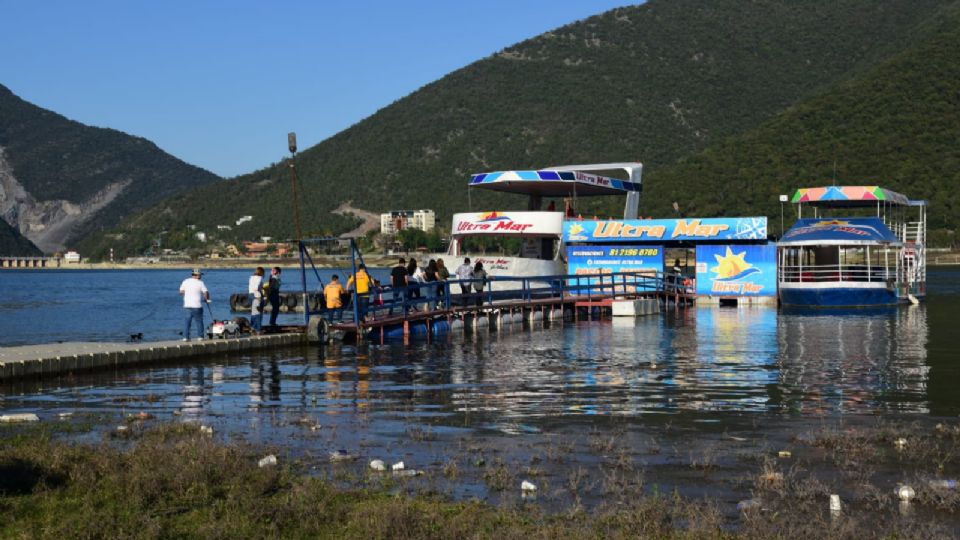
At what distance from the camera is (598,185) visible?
4409 centimetres

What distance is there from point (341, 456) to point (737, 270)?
3617cm

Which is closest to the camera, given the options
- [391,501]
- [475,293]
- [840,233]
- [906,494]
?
[391,501]

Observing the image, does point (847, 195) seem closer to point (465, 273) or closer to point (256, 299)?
point (465, 273)

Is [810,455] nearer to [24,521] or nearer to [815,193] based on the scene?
[24,521]

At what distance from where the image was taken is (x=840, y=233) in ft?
143

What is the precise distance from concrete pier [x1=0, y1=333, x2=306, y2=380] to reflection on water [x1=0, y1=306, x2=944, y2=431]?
0.52 meters

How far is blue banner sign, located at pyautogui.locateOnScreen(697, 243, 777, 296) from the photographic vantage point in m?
44.5

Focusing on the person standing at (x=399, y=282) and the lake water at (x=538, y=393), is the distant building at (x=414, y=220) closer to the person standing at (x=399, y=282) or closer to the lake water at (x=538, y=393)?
the person standing at (x=399, y=282)

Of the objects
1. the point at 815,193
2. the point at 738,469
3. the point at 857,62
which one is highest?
the point at 857,62

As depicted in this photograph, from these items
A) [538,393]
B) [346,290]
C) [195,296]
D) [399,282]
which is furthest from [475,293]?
[538,393]

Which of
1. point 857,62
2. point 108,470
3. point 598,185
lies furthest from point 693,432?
point 857,62

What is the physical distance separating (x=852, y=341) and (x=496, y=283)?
14817 millimetres

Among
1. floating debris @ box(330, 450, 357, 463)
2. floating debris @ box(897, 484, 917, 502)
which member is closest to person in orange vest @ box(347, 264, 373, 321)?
floating debris @ box(330, 450, 357, 463)

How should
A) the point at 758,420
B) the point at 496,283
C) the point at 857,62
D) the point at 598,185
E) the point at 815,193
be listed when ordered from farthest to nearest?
the point at 857,62 → the point at 815,193 → the point at 598,185 → the point at 496,283 → the point at 758,420
